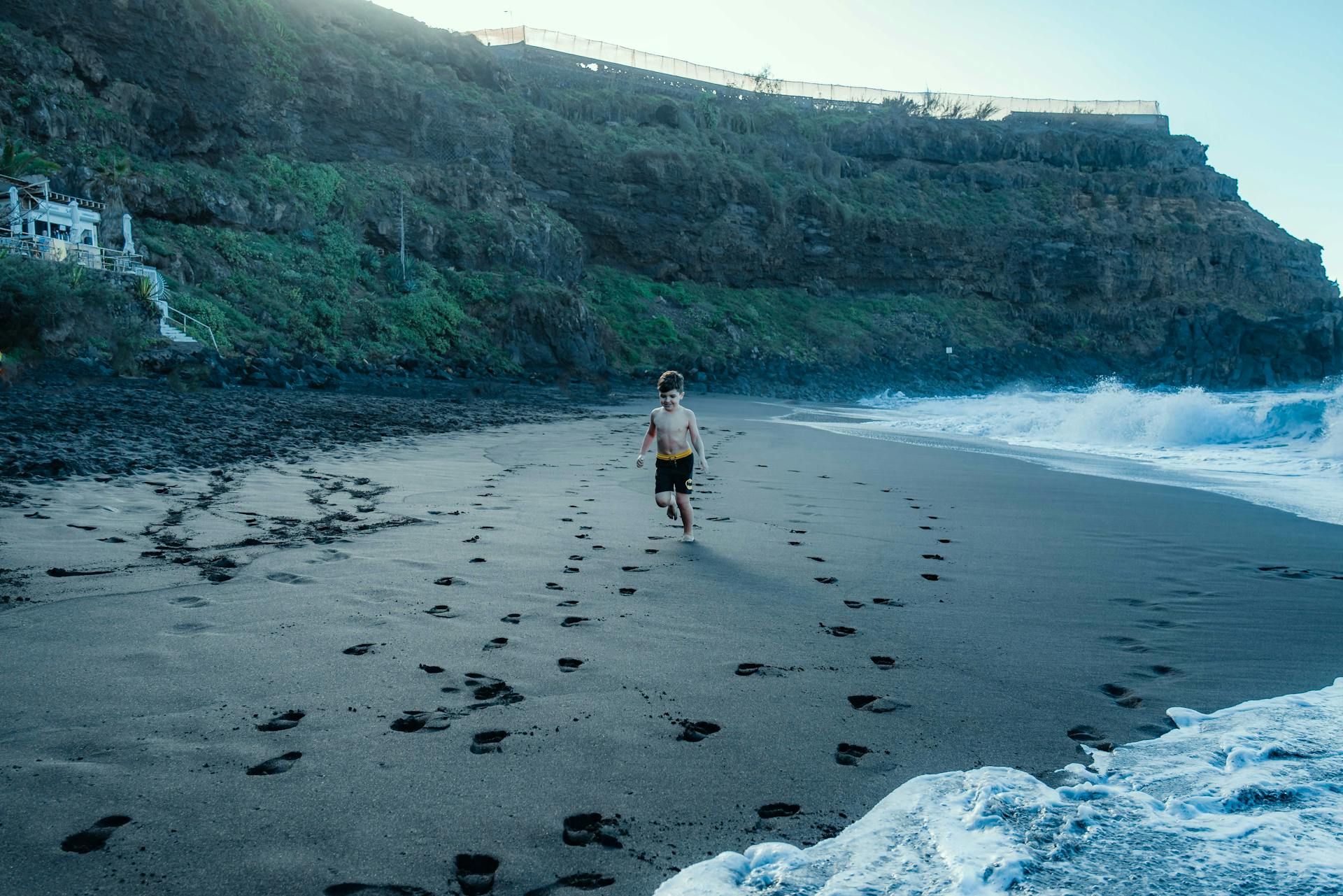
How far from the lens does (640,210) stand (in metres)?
40.9

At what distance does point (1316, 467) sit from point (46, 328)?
73.2ft

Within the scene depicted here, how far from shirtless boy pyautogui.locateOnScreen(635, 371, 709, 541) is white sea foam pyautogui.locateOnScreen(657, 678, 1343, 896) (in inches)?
147

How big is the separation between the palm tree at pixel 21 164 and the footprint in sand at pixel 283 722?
24896mm

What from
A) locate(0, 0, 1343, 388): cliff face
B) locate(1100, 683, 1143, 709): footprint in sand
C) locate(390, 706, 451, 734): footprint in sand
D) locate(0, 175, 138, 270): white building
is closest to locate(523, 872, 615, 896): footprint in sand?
locate(390, 706, 451, 734): footprint in sand

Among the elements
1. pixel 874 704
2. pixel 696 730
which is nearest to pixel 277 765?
pixel 696 730

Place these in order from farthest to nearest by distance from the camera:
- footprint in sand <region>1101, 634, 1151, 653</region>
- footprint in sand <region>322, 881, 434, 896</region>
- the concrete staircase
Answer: the concrete staircase
footprint in sand <region>1101, 634, 1151, 653</region>
footprint in sand <region>322, 881, 434, 896</region>

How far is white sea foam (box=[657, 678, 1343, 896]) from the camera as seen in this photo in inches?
76.7

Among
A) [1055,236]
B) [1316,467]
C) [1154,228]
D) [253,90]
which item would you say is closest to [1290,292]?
[1154,228]

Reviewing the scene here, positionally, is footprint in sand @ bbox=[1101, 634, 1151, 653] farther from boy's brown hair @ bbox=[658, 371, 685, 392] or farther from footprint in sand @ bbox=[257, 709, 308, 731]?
footprint in sand @ bbox=[257, 709, 308, 731]

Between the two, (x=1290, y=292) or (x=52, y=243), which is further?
(x=1290, y=292)

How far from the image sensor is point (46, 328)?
15305 mm

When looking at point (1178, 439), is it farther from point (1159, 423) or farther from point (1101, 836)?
point (1101, 836)

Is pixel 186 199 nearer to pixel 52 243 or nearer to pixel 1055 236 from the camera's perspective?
pixel 52 243

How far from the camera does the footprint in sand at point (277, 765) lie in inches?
93.6
